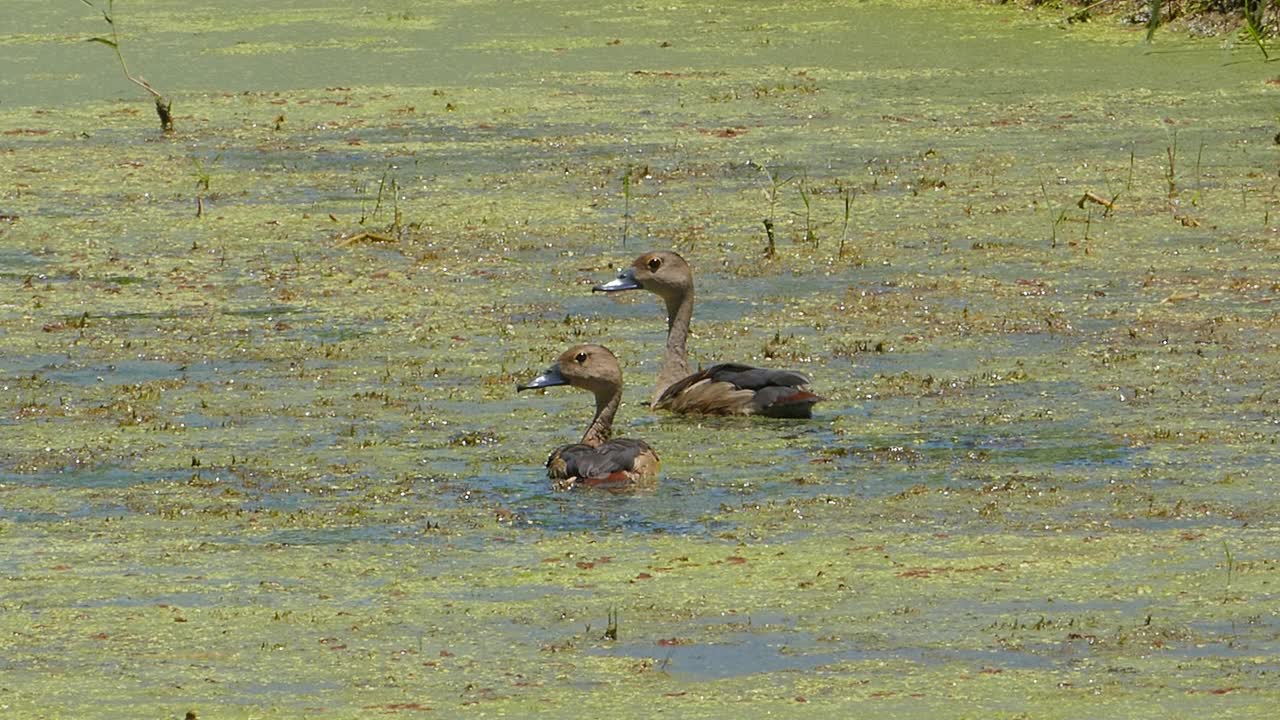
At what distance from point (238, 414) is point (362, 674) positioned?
258 centimetres

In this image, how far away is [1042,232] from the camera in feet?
33.9

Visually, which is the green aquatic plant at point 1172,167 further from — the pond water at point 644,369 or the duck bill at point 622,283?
the duck bill at point 622,283

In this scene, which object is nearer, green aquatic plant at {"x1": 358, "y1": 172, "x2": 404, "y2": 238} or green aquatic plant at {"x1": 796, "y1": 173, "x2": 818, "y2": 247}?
green aquatic plant at {"x1": 796, "y1": 173, "x2": 818, "y2": 247}

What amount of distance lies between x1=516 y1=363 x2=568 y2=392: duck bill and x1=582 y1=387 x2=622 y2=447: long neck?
0.41 feet

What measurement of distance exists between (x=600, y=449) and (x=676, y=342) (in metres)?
1.53

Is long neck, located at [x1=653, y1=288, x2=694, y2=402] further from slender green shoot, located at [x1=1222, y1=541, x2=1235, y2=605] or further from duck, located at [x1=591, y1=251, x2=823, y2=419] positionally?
slender green shoot, located at [x1=1222, y1=541, x2=1235, y2=605]

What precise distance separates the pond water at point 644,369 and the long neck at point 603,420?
0.39 ft

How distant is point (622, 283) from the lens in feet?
29.6

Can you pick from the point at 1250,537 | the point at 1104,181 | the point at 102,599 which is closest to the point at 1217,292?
the point at 1104,181

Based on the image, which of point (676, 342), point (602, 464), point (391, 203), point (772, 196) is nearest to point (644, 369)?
point (676, 342)

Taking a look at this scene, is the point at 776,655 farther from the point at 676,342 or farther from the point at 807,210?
the point at 807,210

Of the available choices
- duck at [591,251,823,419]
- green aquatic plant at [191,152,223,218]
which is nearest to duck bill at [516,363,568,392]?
duck at [591,251,823,419]

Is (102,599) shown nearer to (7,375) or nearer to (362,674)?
(362,674)

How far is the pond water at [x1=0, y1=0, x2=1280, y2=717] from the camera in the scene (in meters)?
5.55
